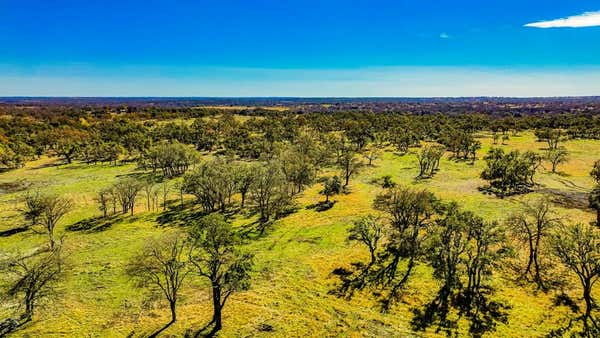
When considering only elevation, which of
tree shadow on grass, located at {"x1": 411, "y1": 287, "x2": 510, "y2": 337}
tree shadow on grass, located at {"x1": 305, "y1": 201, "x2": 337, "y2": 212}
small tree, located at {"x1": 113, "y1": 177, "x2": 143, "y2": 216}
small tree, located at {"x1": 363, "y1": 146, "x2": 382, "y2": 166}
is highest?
small tree, located at {"x1": 363, "y1": 146, "x2": 382, "y2": 166}

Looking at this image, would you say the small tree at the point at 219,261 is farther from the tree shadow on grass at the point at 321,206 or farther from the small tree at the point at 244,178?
the tree shadow on grass at the point at 321,206

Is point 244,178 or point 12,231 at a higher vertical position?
point 244,178

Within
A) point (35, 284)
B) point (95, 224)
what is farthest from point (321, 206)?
point (35, 284)

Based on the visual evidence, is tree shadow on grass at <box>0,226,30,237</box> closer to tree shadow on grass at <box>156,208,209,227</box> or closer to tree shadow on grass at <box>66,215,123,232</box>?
tree shadow on grass at <box>66,215,123,232</box>

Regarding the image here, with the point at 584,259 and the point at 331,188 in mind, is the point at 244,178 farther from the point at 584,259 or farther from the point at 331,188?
the point at 584,259

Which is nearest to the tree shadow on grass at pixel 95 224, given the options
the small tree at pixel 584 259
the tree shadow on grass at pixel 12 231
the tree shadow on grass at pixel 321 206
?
the tree shadow on grass at pixel 12 231

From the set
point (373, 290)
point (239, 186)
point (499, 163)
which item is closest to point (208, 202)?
point (239, 186)


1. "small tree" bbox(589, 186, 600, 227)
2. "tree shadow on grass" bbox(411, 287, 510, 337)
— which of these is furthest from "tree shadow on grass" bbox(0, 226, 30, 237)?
"small tree" bbox(589, 186, 600, 227)

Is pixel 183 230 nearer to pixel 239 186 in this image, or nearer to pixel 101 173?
pixel 239 186
